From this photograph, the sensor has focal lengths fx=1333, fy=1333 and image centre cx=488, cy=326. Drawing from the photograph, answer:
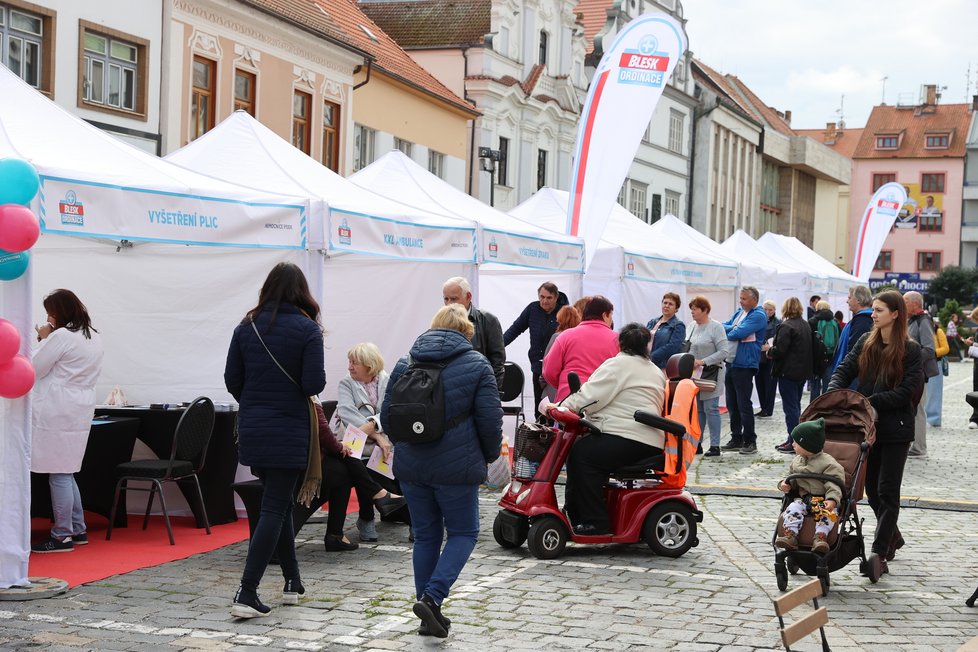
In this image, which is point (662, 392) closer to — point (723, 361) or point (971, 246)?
point (723, 361)

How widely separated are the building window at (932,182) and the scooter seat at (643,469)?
88.1 meters

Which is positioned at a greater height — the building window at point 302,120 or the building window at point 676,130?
the building window at point 676,130

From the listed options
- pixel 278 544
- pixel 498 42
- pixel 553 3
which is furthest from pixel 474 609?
pixel 553 3

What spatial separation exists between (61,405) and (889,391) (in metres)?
5.35

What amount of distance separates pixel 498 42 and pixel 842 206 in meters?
60.8

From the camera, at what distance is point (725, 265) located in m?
21.6

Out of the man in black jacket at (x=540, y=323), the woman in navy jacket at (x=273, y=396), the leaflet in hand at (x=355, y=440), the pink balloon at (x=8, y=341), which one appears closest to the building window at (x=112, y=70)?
the man in black jacket at (x=540, y=323)

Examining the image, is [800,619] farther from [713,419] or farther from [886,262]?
[886,262]

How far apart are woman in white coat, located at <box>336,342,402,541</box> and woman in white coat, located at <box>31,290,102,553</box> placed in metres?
1.73

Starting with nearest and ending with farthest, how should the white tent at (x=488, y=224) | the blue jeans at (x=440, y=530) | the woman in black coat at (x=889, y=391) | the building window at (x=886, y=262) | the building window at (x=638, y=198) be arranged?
the blue jeans at (x=440, y=530) < the woman in black coat at (x=889, y=391) < the white tent at (x=488, y=224) < the building window at (x=638, y=198) < the building window at (x=886, y=262)

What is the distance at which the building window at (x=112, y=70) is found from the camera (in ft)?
63.6

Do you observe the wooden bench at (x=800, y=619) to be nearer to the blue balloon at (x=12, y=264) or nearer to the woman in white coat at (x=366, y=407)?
the woman in white coat at (x=366, y=407)

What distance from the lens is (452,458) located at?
21.2 feet

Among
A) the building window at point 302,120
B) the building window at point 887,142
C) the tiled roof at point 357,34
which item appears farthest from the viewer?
the building window at point 887,142
